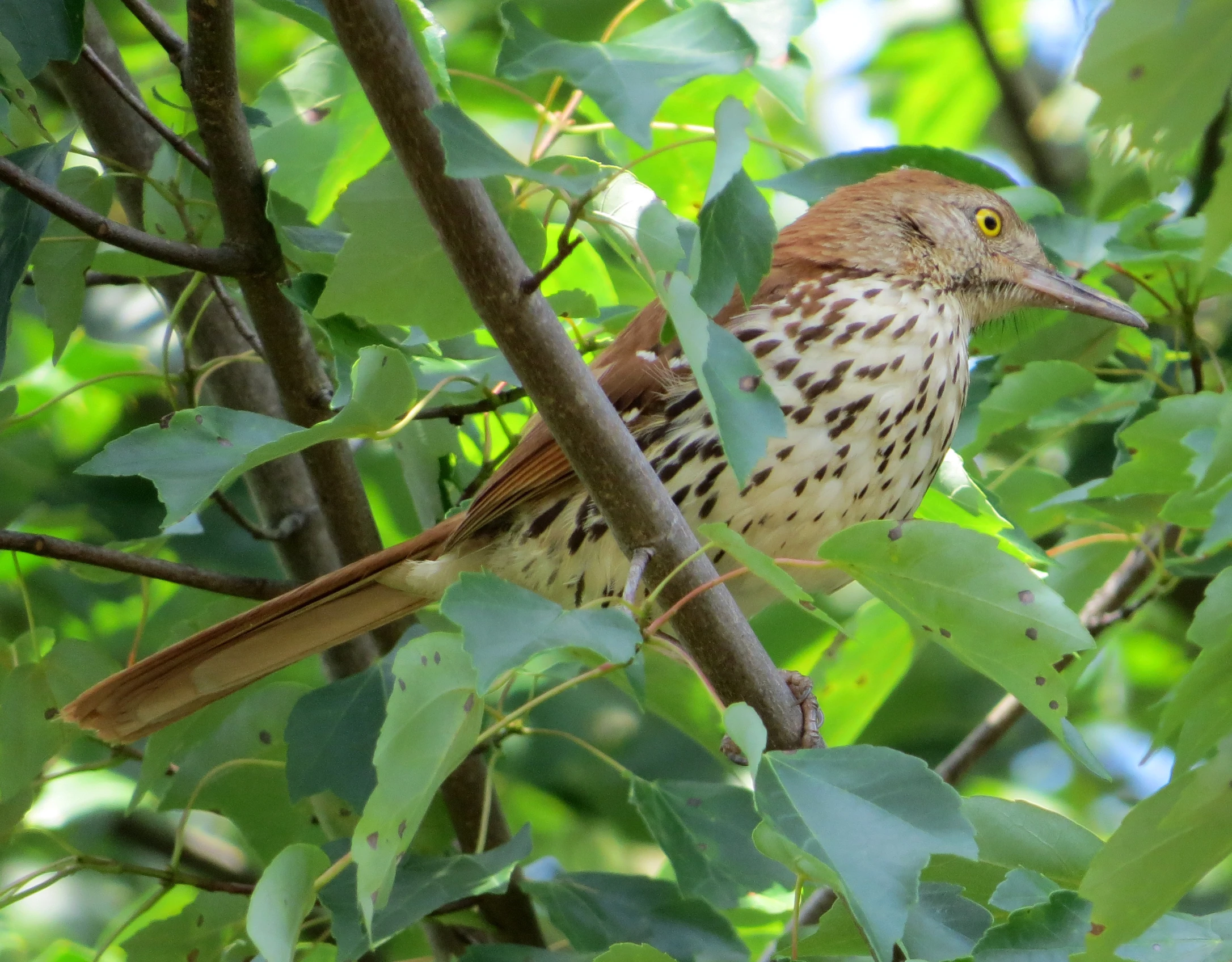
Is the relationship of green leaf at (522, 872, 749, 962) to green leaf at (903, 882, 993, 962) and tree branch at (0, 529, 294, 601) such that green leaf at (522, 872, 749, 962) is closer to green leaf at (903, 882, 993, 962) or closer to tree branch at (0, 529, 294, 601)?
green leaf at (903, 882, 993, 962)

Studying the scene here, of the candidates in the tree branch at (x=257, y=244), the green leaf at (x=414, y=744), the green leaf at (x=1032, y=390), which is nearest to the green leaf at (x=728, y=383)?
the green leaf at (x=414, y=744)

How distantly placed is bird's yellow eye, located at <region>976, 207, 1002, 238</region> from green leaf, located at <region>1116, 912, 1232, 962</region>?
1.87 meters

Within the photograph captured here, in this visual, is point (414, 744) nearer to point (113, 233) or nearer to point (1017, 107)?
point (113, 233)

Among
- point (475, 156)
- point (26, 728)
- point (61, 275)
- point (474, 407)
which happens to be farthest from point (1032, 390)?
point (26, 728)

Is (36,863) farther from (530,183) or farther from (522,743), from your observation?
(530,183)

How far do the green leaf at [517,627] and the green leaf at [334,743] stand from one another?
949mm

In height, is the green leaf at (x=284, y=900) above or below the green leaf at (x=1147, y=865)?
above

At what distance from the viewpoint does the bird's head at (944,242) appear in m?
2.97

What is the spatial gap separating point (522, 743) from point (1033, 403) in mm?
2330

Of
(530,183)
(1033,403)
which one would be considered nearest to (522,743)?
(1033,403)

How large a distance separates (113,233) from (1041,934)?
5.36ft

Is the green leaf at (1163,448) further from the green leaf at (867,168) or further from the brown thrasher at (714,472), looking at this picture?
the green leaf at (867,168)

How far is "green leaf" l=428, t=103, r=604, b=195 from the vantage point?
4.74ft

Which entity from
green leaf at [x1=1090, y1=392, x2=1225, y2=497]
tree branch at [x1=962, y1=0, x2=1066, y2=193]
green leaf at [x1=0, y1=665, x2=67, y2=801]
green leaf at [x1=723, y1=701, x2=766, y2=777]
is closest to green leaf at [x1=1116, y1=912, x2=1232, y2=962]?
green leaf at [x1=723, y1=701, x2=766, y2=777]
